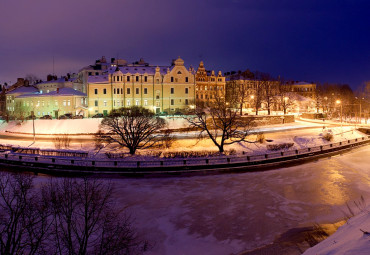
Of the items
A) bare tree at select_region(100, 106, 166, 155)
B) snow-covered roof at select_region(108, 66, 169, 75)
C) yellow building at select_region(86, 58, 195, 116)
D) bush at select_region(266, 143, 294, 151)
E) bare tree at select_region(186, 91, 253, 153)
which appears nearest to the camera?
bare tree at select_region(100, 106, 166, 155)

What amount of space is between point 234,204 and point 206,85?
62524mm

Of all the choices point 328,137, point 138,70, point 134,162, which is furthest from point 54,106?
point 328,137

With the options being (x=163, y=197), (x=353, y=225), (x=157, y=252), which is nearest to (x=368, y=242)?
(x=353, y=225)

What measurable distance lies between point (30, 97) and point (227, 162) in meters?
57.5

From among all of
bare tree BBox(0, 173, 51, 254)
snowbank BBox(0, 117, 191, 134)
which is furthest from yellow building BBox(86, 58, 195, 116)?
bare tree BBox(0, 173, 51, 254)

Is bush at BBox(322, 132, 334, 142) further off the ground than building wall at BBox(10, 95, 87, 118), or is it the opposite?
building wall at BBox(10, 95, 87, 118)

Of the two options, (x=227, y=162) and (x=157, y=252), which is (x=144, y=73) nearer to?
(x=227, y=162)

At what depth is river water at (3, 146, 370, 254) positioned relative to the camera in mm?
15797

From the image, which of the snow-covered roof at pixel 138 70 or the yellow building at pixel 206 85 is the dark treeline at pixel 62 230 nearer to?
the snow-covered roof at pixel 138 70

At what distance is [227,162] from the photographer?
3083 centimetres

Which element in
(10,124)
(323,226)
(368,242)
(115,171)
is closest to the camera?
(368,242)

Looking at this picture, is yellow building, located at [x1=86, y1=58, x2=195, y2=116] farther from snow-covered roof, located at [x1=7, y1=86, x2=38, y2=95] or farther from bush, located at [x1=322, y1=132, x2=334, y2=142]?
bush, located at [x1=322, y1=132, x2=334, y2=142]

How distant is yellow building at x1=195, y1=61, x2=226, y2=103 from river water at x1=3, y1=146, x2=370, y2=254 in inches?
2025

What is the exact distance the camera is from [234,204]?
20469 mm
